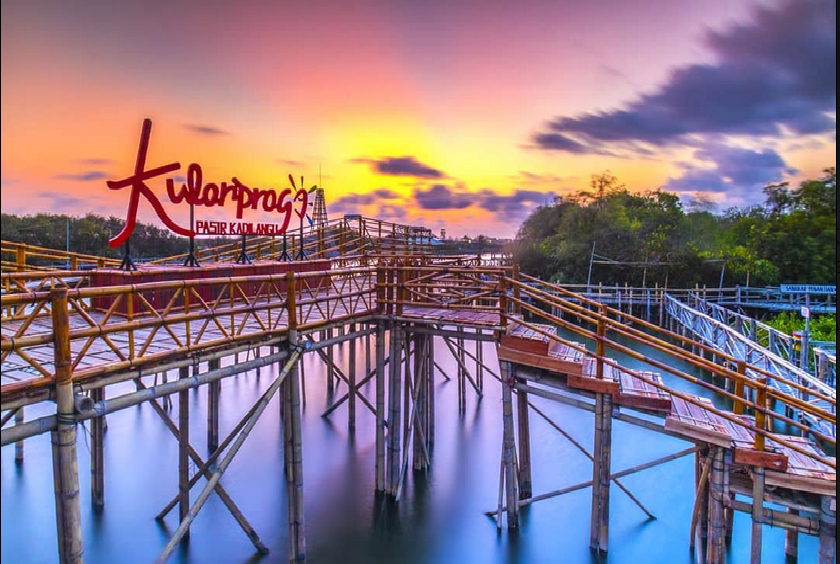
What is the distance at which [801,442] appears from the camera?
998cm

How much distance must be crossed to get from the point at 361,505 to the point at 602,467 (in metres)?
6.78

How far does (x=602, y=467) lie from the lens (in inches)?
428

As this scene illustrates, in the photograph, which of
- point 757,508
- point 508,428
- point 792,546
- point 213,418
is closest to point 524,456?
point 508,428

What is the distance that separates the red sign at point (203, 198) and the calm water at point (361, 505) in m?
7.65

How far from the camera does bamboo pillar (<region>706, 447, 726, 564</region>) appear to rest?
363 inches

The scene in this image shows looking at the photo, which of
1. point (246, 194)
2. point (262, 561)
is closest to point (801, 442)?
point (262, 561)

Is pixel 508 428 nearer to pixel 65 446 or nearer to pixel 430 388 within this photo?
pixel 430 388

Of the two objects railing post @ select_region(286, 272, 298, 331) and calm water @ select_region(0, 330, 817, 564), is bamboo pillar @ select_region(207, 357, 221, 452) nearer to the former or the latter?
calm water @ select_region(0, 330, 817, 564)

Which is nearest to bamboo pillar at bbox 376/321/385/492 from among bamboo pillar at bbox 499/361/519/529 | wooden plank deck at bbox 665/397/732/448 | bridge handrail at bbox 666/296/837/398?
bamboo pillar at bbox 499/361/519/529

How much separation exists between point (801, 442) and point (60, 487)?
12797mm

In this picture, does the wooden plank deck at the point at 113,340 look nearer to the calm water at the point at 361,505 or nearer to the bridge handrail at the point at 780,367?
the calm water at the point at 361,505

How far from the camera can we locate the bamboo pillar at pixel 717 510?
921 centimetres

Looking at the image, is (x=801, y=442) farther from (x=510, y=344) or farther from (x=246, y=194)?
(x=246, y=194)

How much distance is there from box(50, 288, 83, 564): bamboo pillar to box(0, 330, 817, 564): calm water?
610cm
